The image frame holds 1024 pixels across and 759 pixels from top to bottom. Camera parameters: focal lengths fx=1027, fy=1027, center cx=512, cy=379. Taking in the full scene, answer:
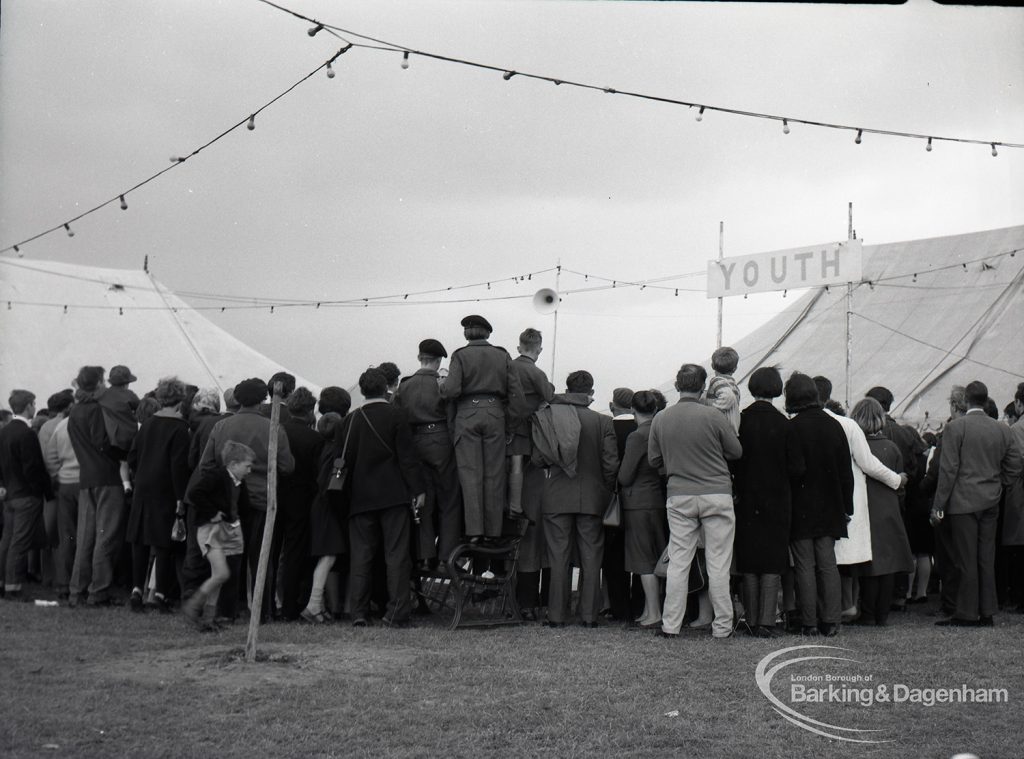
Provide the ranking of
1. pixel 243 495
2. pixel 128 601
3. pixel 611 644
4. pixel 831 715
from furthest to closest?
pixel 128 601 → pixel 243 495 → pixel 611 644 → pixel 831 715

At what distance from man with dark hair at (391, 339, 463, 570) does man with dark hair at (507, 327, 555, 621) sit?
375 millimetres

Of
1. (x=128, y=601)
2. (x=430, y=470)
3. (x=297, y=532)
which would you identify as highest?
(x=430, y=470)

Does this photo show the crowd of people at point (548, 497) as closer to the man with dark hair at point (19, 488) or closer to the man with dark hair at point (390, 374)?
the man with dark hair at point (390, 374)

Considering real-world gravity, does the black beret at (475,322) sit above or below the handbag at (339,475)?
above

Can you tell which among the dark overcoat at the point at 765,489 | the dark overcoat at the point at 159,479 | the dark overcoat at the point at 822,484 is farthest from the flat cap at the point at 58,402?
the dark overcoat at the point at 822,484

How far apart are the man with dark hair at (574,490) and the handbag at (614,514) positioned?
37 mm

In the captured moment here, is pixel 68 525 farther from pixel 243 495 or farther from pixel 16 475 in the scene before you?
pixel 243 495

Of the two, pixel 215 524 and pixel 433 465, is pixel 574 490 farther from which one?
pixel 215 524

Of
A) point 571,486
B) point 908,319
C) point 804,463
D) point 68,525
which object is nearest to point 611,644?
point 571,486

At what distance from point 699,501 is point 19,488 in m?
4.84

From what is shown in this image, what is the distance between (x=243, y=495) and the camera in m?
6.08

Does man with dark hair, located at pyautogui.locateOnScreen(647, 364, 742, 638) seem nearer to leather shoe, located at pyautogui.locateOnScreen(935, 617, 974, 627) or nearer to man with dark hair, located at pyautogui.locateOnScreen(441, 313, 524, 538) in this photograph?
man with dark hair, located at pyautogui.locateOnScreen(441, 313, 524, 538)

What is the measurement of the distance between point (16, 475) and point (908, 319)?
1362 centimetres

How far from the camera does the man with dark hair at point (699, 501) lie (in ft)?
18.5
